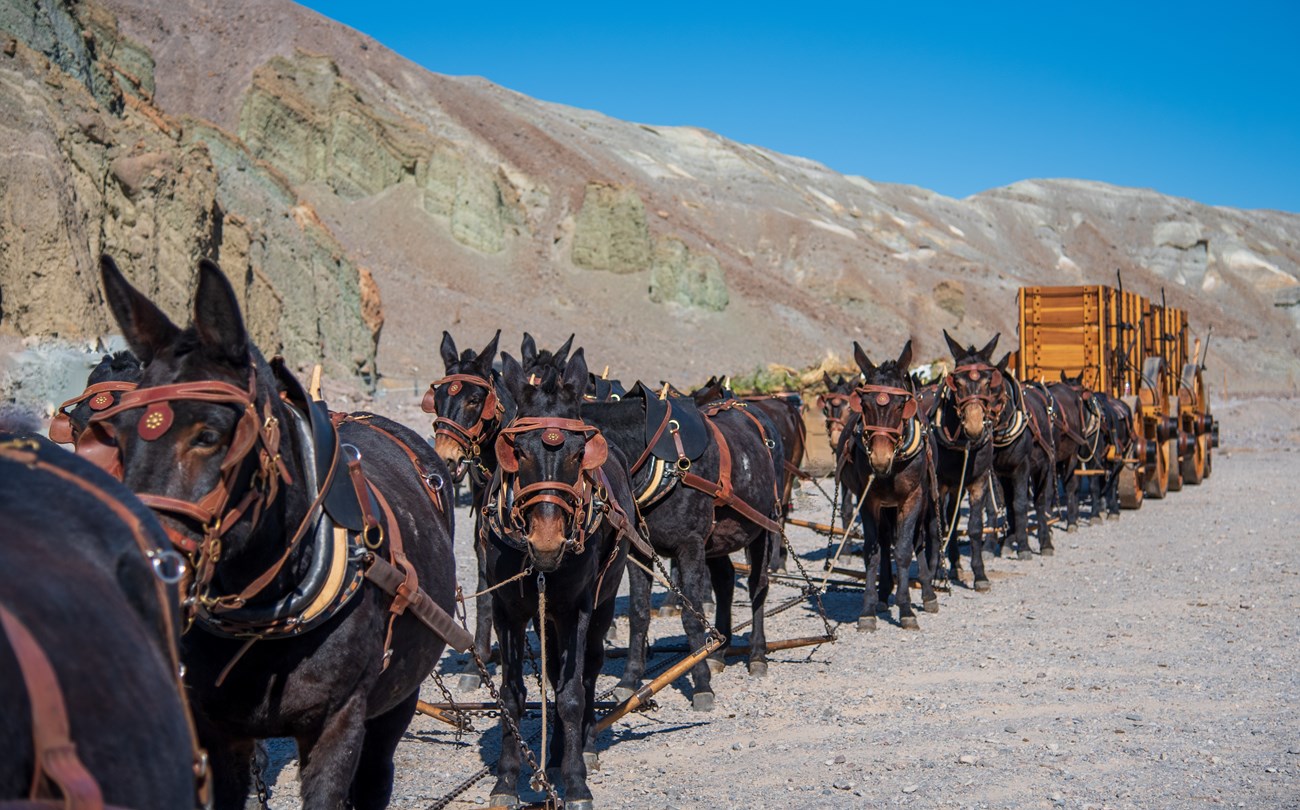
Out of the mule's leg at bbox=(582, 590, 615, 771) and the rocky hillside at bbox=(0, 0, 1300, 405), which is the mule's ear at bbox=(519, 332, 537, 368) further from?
the rocky hillside at bbox=(0, 0, 1300, 405)

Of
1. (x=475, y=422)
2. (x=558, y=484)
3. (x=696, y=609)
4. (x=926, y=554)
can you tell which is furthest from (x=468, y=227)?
(x=558, y=484)

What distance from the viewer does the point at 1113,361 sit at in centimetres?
2139

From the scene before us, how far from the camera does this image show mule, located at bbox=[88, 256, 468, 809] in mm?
2750

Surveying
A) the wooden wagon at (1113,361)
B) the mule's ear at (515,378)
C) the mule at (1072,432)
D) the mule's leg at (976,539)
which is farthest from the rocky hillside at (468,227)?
the wooden wagon at (1113,361)

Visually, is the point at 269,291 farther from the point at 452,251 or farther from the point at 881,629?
the point at 452,251

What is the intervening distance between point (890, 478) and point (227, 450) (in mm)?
8309

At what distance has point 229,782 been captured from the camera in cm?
348

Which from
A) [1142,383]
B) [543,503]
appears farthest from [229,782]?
[1142,383]

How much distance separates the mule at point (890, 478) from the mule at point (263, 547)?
6494 millimetres

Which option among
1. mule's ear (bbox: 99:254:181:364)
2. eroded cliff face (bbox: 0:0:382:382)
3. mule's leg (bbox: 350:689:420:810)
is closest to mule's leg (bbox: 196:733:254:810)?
mule's leg (bbox: 350:689:420:810)

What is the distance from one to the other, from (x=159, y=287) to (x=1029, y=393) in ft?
63.2

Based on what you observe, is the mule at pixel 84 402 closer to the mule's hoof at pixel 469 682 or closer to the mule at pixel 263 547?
the mule at pixel 263 547

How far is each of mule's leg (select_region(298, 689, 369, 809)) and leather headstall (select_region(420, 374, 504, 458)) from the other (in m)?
4.79

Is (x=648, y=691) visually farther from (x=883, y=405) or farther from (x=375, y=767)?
(x=883, y=405)
